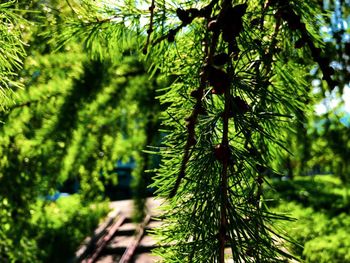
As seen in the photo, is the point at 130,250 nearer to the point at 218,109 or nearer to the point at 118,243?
the point at 118,243

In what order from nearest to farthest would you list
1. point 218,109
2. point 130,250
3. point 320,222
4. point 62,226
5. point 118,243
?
point 218,109
point 130,250
point 320,222
point 118,243
point 62,226

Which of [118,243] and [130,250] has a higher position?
[130,250]

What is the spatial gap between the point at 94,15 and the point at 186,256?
3.57ft

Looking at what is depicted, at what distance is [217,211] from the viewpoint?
3.44ft

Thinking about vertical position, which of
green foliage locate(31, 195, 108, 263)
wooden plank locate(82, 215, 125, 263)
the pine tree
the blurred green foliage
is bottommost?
wooden plank locate(82, 215, 125, 263)

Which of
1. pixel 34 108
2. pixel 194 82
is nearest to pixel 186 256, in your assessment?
pixel 194 82

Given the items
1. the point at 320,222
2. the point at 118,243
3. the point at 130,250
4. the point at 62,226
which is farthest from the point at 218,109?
the point at 62,226

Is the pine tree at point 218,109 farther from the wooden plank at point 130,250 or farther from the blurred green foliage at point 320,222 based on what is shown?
the wooden plank at point 130,250

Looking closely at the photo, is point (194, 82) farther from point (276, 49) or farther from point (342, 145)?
point (342, 145)

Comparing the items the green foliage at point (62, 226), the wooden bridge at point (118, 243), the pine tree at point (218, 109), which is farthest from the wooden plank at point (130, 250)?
the pine tree at point (218, 109)

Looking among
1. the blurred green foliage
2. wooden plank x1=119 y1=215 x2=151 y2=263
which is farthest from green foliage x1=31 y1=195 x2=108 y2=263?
the blurred green foliage

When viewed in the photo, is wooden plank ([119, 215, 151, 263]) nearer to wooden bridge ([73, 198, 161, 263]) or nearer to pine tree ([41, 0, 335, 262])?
wooden bridge ([73, 198, 161, 263])

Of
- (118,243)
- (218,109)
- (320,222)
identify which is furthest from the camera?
(118,243)

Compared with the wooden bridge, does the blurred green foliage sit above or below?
above
